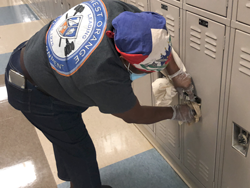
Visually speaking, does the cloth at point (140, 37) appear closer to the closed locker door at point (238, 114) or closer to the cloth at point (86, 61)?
the cloth at point (86, 61)

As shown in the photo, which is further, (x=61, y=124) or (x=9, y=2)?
(x=9, y=2)

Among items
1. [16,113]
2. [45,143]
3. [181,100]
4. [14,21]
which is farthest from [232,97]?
[14,21]

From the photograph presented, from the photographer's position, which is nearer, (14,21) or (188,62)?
(188,62)

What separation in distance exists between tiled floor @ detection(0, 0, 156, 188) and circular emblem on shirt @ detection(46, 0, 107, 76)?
145 centimetres

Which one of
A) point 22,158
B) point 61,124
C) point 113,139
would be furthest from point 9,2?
point 61,124

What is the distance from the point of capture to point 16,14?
664 cm

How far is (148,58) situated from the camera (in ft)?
4.36

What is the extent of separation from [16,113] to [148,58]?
255cm

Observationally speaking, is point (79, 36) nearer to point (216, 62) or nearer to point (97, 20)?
point (97, 20)

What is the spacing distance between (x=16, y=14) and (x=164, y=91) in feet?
18.7

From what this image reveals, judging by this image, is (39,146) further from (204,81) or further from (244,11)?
(244,11)

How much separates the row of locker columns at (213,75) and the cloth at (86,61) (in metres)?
0.39

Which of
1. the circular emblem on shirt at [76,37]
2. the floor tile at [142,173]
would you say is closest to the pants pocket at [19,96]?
the circular emblem on shirt at [76,37]

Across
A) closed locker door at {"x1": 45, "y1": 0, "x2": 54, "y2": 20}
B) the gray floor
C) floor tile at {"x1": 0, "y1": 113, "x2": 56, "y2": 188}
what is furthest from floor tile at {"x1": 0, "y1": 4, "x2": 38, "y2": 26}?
the gray floor
